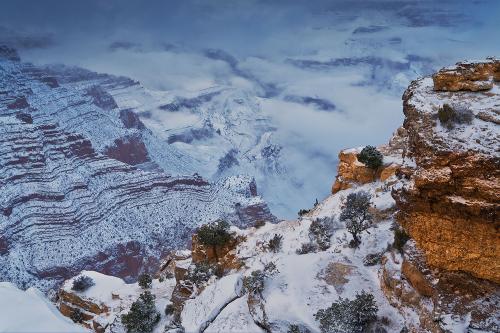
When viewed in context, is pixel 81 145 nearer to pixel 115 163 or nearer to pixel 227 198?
pixel 115 163

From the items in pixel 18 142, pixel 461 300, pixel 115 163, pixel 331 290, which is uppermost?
pixel 461 300

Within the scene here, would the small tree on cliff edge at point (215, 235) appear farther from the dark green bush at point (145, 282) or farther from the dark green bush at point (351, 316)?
the dark green bush at point (351, 316)

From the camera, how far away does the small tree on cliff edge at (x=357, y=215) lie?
80.0 ft

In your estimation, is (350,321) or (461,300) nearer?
(461,300)

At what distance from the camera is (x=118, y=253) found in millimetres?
97438

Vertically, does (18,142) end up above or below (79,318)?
below

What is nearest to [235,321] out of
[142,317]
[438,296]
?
[142,317]

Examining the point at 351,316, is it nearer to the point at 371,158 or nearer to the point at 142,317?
the point at 142,317

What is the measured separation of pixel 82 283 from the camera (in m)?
34.6

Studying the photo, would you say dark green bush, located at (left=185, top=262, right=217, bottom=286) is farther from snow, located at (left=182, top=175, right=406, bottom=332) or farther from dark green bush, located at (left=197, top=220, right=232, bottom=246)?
dark green bush, located at (left=197, top=220, right=232, bottom=246)

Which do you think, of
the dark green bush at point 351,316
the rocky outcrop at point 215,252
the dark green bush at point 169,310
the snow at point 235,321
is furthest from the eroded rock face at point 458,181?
the rocky outcrop at point 215,252

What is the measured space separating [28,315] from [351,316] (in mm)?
15414

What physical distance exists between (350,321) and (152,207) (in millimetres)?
103521

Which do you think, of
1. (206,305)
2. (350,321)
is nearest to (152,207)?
(206,305)
